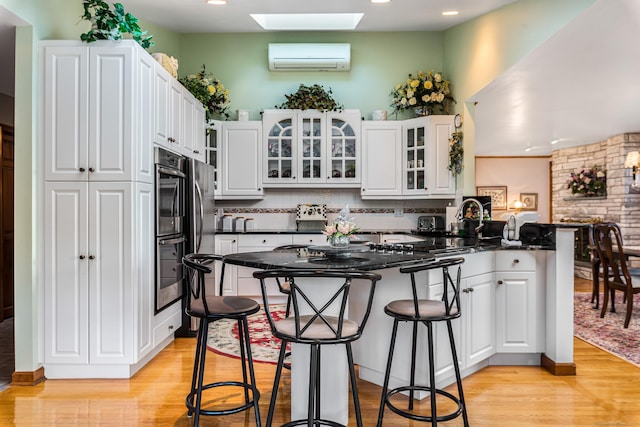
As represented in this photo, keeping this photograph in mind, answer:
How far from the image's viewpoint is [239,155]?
5609 mm

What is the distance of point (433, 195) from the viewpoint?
5457 mm

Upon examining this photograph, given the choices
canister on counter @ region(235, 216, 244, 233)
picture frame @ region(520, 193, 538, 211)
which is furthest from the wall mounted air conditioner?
picture frame @ region(520, 193, 538, 211)

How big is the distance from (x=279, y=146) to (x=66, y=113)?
2.73 meters

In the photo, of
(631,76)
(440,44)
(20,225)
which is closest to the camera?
(20,225)

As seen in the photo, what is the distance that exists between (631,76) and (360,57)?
116 inches

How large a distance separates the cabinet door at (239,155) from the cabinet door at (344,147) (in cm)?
85

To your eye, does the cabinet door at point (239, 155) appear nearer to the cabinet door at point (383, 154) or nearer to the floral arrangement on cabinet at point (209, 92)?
the floral arrangement on cabinet at point (209, 92)

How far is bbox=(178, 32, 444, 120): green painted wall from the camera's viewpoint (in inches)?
232

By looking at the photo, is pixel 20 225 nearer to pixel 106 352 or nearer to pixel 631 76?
pixel 106 352

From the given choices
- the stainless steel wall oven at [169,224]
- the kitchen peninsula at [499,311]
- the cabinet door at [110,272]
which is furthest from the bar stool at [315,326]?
the stainless steel wall oven at [169,224]

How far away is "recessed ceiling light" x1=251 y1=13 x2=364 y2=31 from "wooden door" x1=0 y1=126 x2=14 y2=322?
3.12m

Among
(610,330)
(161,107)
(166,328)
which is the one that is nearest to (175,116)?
(161,107)

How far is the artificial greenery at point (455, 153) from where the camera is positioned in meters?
5.25

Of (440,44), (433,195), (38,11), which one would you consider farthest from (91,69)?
(440,44)
